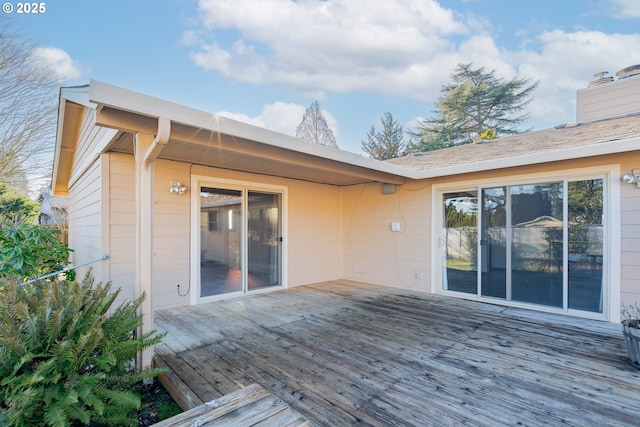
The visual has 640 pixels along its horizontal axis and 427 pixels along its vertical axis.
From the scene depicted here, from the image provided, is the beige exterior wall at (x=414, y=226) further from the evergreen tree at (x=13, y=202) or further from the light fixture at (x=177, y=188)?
the evergreen tree at (x=13, y=202)

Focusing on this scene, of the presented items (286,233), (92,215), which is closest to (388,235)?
(286,233)

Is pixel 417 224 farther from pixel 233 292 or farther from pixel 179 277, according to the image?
pixel 179 277

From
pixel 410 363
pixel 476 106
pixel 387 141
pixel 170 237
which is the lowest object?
pixel 410 363

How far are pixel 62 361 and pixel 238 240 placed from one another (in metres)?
3.52

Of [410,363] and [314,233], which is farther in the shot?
[314,233]

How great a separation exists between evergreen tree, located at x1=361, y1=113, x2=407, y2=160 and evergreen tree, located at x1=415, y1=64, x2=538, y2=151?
2081mm

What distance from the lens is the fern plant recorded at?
1.61m

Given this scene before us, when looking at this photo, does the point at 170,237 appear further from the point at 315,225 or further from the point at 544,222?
the point at 544,222

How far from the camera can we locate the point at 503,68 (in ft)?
49.9

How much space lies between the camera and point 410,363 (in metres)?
2.75

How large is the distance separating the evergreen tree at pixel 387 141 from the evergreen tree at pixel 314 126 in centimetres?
309

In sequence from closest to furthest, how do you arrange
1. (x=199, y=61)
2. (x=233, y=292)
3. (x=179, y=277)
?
(x=179, y=277) → (x=233, y=292) → (x=199, y=61)

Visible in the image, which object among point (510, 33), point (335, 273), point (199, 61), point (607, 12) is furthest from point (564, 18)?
point (199, 61)

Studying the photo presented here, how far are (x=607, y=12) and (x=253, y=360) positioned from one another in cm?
1068
